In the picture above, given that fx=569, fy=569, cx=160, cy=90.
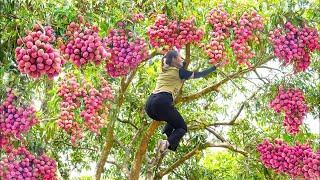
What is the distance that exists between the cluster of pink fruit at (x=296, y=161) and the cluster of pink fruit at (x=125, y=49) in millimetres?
2184

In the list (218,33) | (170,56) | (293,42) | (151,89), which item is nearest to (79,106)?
(170,56)

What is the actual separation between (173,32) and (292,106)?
145 centimetres

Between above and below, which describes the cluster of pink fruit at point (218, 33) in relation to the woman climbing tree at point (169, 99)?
below

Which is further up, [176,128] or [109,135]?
[109,135]

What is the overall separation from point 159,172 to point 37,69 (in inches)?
229

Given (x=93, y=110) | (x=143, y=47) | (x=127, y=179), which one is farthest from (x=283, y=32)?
(x=127, y=179)

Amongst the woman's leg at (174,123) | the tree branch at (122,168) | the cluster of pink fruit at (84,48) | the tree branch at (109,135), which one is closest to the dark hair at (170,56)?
the woman's leg at (174,123)

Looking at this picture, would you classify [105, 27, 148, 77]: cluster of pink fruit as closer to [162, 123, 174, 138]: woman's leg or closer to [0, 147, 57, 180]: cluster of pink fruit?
[0, 147, 57, 180]: cluster of pink fruit

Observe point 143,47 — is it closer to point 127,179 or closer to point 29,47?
point 29,47

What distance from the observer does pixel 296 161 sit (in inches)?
208

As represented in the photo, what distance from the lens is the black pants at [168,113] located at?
16.9 ft

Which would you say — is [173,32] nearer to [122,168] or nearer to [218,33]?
[218,33]

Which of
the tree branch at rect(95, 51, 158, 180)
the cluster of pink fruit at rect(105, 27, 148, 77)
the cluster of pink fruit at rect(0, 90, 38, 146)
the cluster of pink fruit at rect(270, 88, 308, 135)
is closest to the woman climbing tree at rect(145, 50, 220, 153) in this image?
the cluster of pink fruit at rect(270, 88, 308, 135)

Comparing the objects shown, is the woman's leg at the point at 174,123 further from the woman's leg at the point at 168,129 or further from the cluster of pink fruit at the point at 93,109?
the cluster of pink fruit at the point at 93,109
